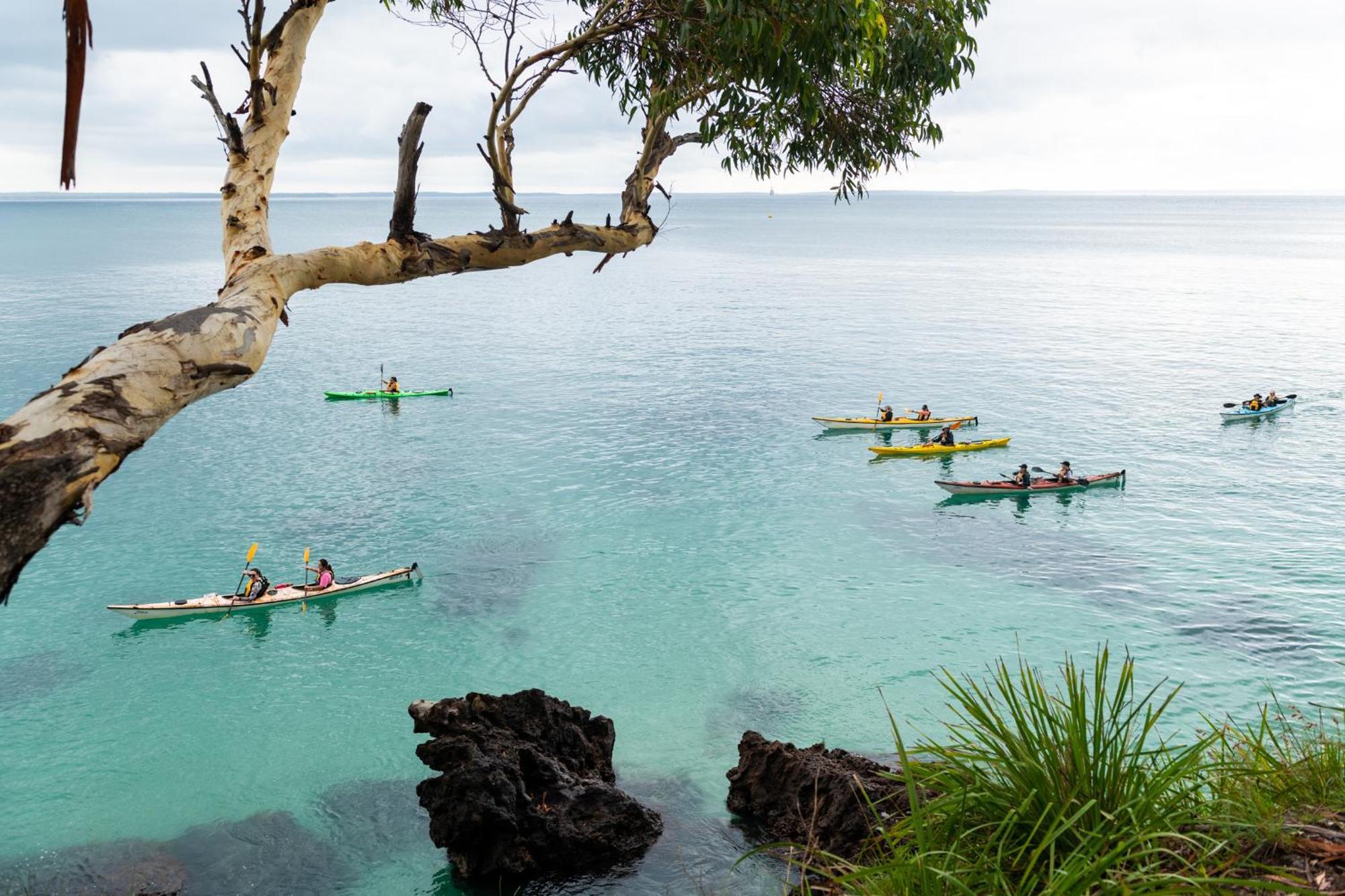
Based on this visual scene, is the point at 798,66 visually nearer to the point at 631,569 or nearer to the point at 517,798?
the point at 517,798

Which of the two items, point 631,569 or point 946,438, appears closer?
point 631,569

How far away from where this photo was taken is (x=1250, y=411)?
47250 millimetres

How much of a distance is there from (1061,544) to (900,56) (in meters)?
24.5

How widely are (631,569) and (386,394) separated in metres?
25.4

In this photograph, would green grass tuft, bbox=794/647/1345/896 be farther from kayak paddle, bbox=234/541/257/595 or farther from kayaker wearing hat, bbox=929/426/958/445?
kayaker wearing hat, bbox=929/426/958/445

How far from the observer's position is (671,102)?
457 inches

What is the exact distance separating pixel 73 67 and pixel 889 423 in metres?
43.5

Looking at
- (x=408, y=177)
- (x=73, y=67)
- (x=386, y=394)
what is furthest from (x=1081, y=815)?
(x=386, y=394)

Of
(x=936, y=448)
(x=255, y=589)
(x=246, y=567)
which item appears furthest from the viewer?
(x=936, y=448)

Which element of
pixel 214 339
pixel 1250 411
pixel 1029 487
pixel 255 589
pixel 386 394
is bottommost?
pixel 255 589

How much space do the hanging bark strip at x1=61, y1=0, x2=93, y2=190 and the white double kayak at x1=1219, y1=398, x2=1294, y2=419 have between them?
52.2m

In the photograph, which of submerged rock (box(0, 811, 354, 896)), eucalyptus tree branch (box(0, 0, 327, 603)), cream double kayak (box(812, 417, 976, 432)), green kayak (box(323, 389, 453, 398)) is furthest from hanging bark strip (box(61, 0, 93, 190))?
green kayak (box(323, 389, 453, 398))

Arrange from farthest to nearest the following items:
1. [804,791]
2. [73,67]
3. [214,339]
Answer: [804,791]
[214,339]
[73,67]

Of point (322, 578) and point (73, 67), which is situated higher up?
point (73, 67)
